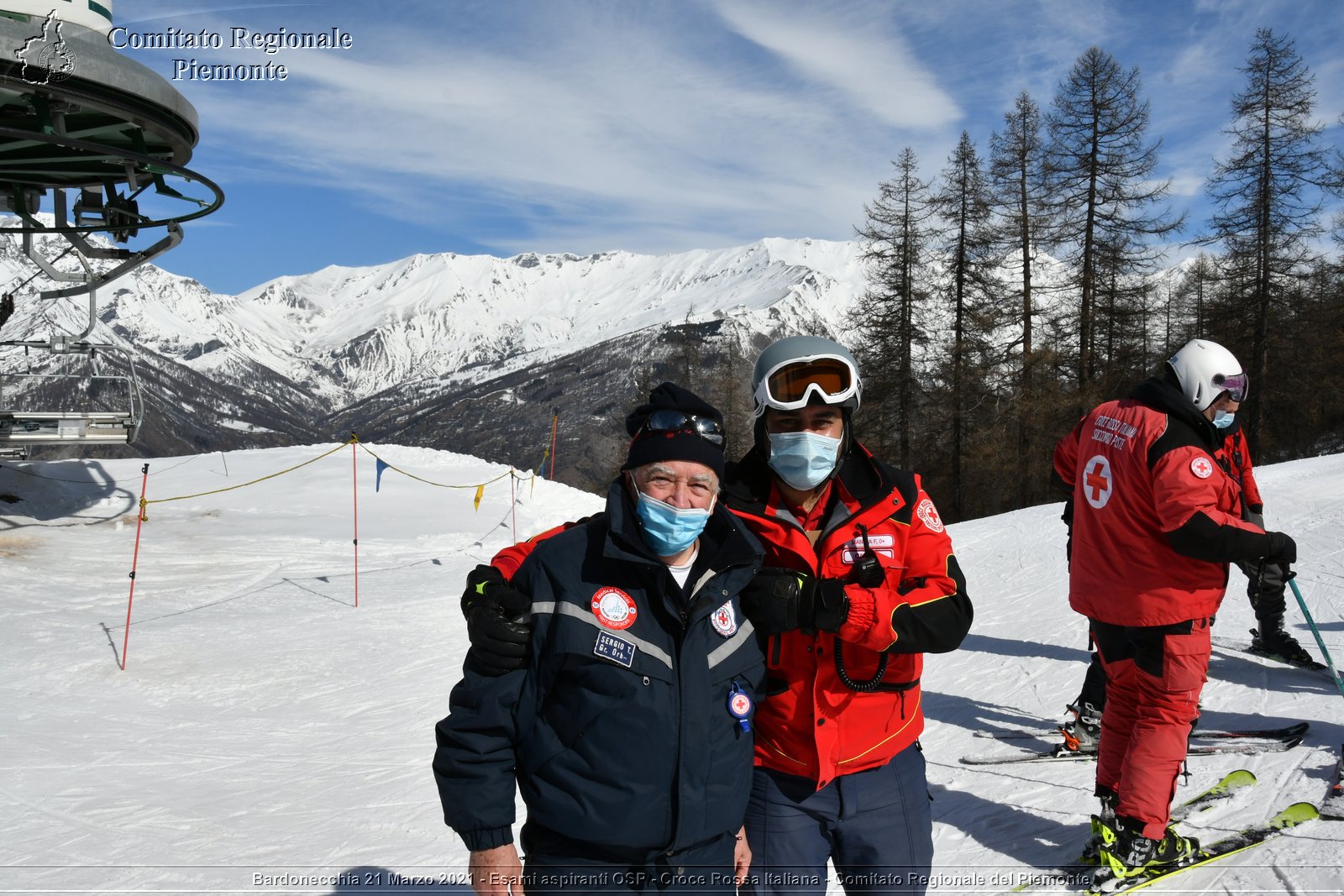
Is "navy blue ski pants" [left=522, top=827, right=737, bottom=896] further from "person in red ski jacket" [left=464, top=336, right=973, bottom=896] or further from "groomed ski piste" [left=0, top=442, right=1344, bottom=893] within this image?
"groomed ski piste" [left=0, top=442, right=1344, bottom=893]

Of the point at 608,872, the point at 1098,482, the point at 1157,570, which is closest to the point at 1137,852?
the point at 1157,570

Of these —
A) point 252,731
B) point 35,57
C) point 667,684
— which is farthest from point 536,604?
point 35,57

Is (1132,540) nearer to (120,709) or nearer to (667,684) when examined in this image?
(667,684)

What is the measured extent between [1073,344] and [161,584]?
2517cm

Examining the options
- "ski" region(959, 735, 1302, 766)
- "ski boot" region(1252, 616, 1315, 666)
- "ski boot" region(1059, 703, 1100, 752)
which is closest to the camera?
"ski" region(959, 735, 1302, 766)

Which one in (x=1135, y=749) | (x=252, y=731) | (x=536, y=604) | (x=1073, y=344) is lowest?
(x=252, y=731)

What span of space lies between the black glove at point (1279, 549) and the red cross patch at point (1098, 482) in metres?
0.63

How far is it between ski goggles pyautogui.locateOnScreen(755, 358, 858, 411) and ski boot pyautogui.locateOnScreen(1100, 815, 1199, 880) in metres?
2.31

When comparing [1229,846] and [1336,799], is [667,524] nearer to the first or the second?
[1229,846]

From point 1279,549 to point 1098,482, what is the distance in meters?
0.76

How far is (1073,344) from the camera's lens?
87.8ft

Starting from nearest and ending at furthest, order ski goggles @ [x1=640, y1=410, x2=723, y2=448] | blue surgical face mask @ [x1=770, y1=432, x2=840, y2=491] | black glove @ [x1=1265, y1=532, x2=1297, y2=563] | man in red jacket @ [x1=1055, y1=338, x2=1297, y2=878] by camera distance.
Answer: ski goggles @ [x1=640, y1=410, x2=723, y2=448], blue surgical face mask @ [x1=770, y1=432, x2=840, y2=491], man in red jacket @ [x1=1055, y1=338, x2=1297, y2=878], black glove @ [x1=1265, y1=532, x2=1297, y2=563]

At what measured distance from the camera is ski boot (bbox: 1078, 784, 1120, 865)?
3.64 meters

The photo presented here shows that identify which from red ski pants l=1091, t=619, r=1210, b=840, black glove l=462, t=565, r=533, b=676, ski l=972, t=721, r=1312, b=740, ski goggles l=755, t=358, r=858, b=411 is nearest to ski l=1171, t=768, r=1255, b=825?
ski l=972, t=721, r=1312, b=740
